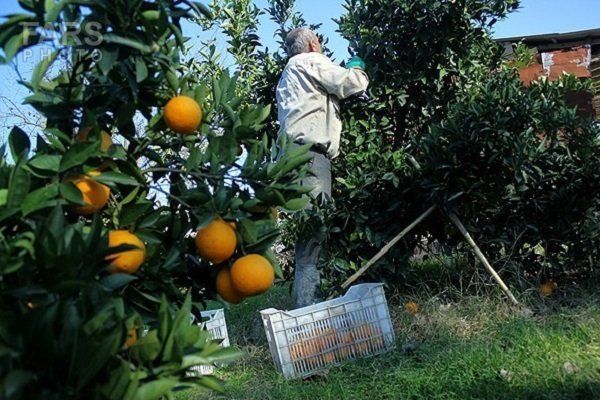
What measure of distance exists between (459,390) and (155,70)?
2027 mm

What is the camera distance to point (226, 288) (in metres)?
1.61

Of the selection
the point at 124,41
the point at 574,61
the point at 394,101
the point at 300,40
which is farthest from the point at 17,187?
the point at 574,61

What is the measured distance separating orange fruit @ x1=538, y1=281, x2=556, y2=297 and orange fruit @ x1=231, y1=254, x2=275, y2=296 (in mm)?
3067

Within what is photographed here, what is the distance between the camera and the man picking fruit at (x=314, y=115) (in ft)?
13.7

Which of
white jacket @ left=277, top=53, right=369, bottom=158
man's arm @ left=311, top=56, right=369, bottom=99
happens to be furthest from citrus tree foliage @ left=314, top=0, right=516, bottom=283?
man's arm @ left=311, top=56, right=369, bottom=99

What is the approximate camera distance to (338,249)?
14.0 ft

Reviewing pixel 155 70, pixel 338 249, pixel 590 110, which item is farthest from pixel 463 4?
pixel 155 70

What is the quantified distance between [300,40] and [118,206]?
3.24 meters

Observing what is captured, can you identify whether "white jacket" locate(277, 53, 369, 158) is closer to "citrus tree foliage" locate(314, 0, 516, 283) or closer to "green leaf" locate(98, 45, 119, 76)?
"citrus tree foliage" locate(314, 0, 516, 283)

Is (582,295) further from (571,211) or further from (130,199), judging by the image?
(130,199)

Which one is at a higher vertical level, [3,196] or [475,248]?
[3,196]

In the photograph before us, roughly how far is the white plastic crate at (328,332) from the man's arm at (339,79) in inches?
54.2

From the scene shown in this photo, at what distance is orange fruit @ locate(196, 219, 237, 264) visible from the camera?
1.50 m

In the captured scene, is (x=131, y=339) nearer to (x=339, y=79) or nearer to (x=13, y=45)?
(x=13, y=45)
